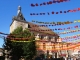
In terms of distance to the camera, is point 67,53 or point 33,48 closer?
point 33,48

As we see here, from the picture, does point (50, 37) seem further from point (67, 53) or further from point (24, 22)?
point (24, 22)

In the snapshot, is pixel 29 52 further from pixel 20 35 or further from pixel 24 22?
pixel 24 22

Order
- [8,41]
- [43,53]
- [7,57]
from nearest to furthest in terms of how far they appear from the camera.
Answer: [7,57], [8,41], [43,53]

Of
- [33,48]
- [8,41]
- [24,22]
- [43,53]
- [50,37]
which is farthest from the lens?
[50,37]

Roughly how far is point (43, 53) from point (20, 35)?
30.8 meters

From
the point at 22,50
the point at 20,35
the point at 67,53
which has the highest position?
the point at 20,35

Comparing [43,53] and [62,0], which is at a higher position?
[62,0]

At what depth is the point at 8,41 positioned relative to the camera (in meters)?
43.8

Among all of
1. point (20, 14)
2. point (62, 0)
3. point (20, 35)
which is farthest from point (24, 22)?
point (62, 0)

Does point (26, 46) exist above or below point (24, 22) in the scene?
below

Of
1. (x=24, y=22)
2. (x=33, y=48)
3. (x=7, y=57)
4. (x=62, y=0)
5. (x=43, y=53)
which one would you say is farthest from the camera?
(x=24, y=22)

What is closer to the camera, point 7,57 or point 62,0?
point 62,0

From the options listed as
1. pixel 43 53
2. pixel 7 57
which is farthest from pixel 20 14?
pixel 7 57

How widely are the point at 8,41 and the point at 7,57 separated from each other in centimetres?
1984
